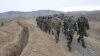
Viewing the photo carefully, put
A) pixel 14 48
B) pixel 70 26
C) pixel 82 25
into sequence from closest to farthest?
1. pixel 70 26
2. pixel 82 25
3. pixel 14 48

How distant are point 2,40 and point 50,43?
45.0 ft

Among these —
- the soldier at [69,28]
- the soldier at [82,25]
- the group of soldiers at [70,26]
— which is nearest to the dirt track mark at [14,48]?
the group of soldiers at [70,26]

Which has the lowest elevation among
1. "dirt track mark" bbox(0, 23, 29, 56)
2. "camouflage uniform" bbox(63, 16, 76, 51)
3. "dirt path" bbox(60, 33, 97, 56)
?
"dirt track mark" bbox(0, 23, 29, 56)

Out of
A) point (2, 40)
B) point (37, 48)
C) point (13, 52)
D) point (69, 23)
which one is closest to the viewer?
point (37, 48)

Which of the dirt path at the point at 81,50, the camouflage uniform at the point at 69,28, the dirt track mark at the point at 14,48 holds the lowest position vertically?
the dirt track mark at the point at 14,48

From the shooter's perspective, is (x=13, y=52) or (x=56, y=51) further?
(x=13, y=52)

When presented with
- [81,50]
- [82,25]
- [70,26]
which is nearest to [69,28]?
[70,26]

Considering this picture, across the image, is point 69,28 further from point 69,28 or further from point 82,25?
point 82,25

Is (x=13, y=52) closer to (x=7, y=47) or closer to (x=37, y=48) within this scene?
(x=7, y=47)

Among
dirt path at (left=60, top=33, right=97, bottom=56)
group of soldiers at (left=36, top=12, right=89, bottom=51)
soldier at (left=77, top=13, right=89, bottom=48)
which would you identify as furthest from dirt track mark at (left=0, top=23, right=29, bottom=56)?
soldier at (left=77, top=13, right=89, bottom=48)

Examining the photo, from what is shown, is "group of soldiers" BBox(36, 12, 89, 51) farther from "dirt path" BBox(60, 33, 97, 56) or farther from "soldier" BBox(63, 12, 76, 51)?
"dirt path" BBox(60, 33, 97, 56)

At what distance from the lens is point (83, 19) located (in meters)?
24.1

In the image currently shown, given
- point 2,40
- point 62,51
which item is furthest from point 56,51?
point 2,40

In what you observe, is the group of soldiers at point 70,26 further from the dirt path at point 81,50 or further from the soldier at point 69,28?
the dirt path at point 81,50
